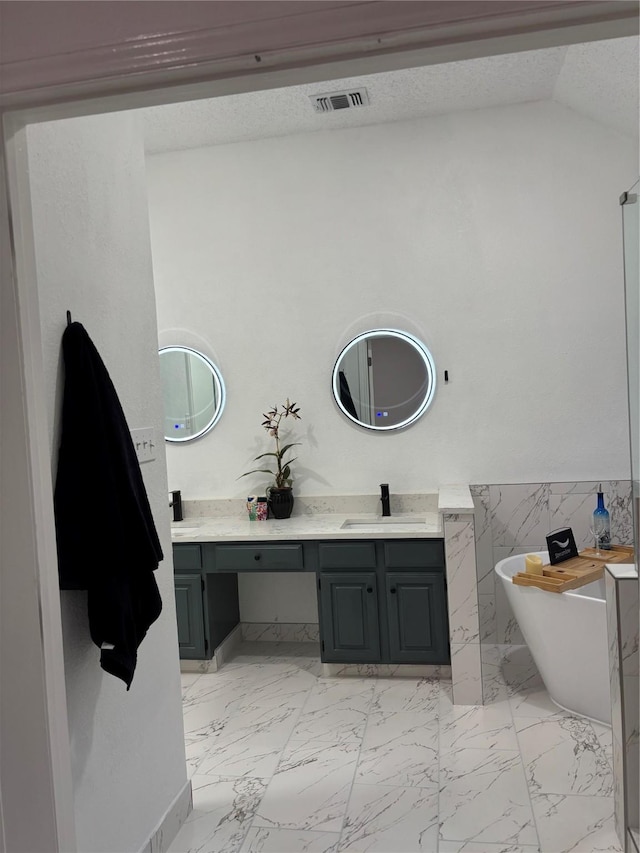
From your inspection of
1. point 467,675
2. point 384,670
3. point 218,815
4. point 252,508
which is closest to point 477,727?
point 467,675

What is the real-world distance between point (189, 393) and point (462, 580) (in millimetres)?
2119

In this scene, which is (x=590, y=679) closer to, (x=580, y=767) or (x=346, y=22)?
(x=580, y=767)

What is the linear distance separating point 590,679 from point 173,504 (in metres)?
2.57

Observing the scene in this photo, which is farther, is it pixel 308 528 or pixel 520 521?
pixel 520 521

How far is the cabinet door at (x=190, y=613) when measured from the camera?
3912mm

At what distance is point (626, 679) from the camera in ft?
7.23

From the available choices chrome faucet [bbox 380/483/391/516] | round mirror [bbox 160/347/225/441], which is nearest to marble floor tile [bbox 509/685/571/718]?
chrome faucet [bbox 380/483/391/516]

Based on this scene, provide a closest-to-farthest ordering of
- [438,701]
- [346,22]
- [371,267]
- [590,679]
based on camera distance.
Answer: [346,22], [590,679], [438,701], [371,267]

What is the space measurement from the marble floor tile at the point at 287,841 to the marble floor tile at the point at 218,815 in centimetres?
4

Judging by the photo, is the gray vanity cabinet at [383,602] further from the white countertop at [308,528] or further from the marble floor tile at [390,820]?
the marble floor tile at [390,820]

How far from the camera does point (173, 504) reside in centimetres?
438

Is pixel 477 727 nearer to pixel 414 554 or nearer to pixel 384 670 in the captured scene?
pixel 384 670

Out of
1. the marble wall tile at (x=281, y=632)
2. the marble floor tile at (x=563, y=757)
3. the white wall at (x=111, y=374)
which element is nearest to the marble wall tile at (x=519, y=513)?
the marble floor tile at (x=563, y=757)

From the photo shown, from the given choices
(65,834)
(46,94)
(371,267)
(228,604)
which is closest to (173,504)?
(228,604)
